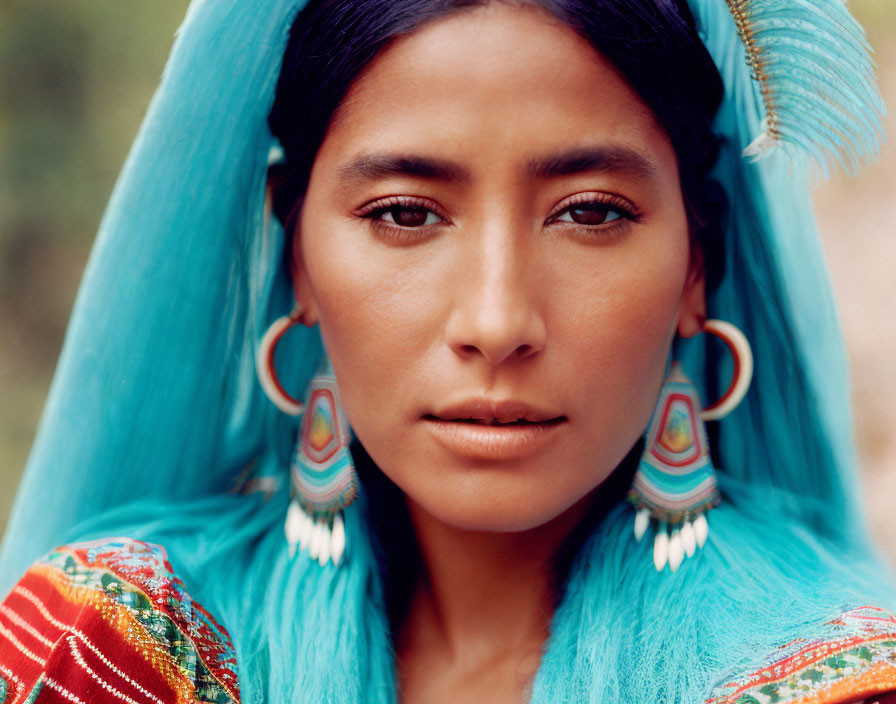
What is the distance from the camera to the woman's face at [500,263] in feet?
4.69

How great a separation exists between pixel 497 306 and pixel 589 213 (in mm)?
236

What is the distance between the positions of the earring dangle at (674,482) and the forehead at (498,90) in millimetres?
439

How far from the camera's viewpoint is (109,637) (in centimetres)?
151

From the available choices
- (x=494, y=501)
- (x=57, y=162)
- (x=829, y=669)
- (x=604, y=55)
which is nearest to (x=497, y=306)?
(x=494, y=501)

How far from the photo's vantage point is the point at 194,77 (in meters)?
1.71

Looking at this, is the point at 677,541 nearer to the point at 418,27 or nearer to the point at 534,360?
the point at 534,360

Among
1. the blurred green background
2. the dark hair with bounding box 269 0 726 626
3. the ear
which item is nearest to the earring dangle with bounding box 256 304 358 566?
the dark hair with bounding box 269 0 726 626

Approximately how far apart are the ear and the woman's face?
168 millimetres

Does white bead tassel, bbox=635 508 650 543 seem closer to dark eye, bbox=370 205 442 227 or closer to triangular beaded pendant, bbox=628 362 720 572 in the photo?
triangular beaded pendant, bbox=628 362 720 572

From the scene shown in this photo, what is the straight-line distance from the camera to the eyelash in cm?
149

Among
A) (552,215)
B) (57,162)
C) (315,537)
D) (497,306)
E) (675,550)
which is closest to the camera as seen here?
(497,306)

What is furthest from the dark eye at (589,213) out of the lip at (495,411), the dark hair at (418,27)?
the lip at (495,411)

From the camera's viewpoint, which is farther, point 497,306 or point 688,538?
point 688,538

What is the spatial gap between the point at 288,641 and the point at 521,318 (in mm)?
657
